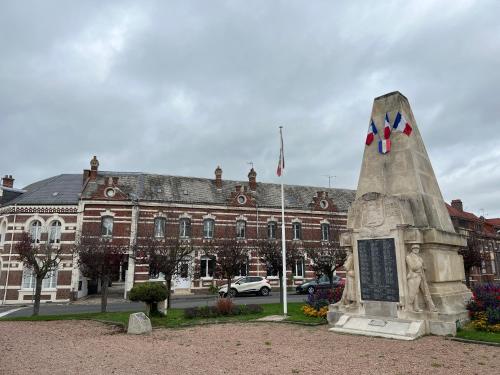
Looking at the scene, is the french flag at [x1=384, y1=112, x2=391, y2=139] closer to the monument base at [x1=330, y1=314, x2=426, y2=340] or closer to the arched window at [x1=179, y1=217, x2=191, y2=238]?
the monument base at [x1=330, y1=314, x2=426, y2=340]

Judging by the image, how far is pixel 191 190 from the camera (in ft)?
114

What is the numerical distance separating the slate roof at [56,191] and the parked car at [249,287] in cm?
1467

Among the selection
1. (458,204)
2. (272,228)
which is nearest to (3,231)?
(272,228)

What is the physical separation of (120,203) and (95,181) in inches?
145

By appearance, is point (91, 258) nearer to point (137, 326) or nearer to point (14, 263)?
point (137, 326)

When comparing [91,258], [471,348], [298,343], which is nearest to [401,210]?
[471,348]

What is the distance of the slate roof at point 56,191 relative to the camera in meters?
30.0

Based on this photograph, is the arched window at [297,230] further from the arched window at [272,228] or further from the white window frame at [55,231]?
the white window frame at [55,231]

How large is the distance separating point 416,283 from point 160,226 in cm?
2552

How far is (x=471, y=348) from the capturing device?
7918mm

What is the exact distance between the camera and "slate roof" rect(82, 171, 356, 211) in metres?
32.5

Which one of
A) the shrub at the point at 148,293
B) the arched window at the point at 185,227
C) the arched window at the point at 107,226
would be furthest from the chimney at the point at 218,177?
the shrub at the point at 148,293

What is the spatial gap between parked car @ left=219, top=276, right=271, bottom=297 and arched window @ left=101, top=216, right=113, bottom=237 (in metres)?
10.6

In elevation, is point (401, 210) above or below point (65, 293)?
above
